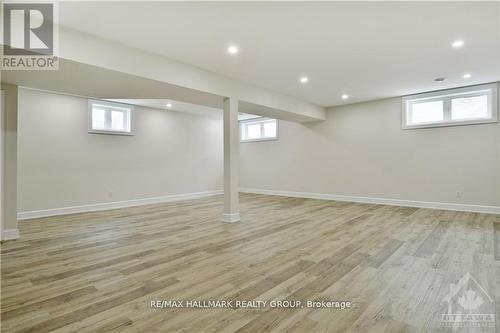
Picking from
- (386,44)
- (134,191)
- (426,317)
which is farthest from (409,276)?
(134,191)

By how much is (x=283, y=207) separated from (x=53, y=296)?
4.70m

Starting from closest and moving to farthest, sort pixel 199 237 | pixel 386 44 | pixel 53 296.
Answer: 1. pixel 53 296
2. pixel 386 44
3. pixel 199 237

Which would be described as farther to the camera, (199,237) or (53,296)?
(199,237)

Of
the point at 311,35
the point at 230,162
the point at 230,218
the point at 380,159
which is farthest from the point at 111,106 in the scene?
the point at 380,159

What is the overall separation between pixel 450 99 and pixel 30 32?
24.7 ft

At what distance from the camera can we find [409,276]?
2369mm

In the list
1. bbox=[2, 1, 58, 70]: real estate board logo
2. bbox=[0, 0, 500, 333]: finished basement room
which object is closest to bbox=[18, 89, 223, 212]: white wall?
bbox=[0, 0, 500, 333]: finished basement room

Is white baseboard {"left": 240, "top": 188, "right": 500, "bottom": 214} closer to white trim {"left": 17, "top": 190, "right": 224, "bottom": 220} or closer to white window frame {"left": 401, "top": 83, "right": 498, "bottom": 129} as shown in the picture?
white window frame {"left": 401, "top": 83, "right": 498, "bottom": 129}

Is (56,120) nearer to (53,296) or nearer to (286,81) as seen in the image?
(53,296)

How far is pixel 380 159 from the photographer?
6.39 m

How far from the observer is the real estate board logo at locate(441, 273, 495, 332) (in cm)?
167

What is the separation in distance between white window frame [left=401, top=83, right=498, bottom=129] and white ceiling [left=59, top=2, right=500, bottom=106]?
18.9 inches

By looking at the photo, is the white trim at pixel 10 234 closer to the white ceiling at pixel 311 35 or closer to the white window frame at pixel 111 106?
the white window frame at pixel 111 106

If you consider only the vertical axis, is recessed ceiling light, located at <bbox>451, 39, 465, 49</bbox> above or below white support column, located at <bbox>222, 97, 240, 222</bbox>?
above
